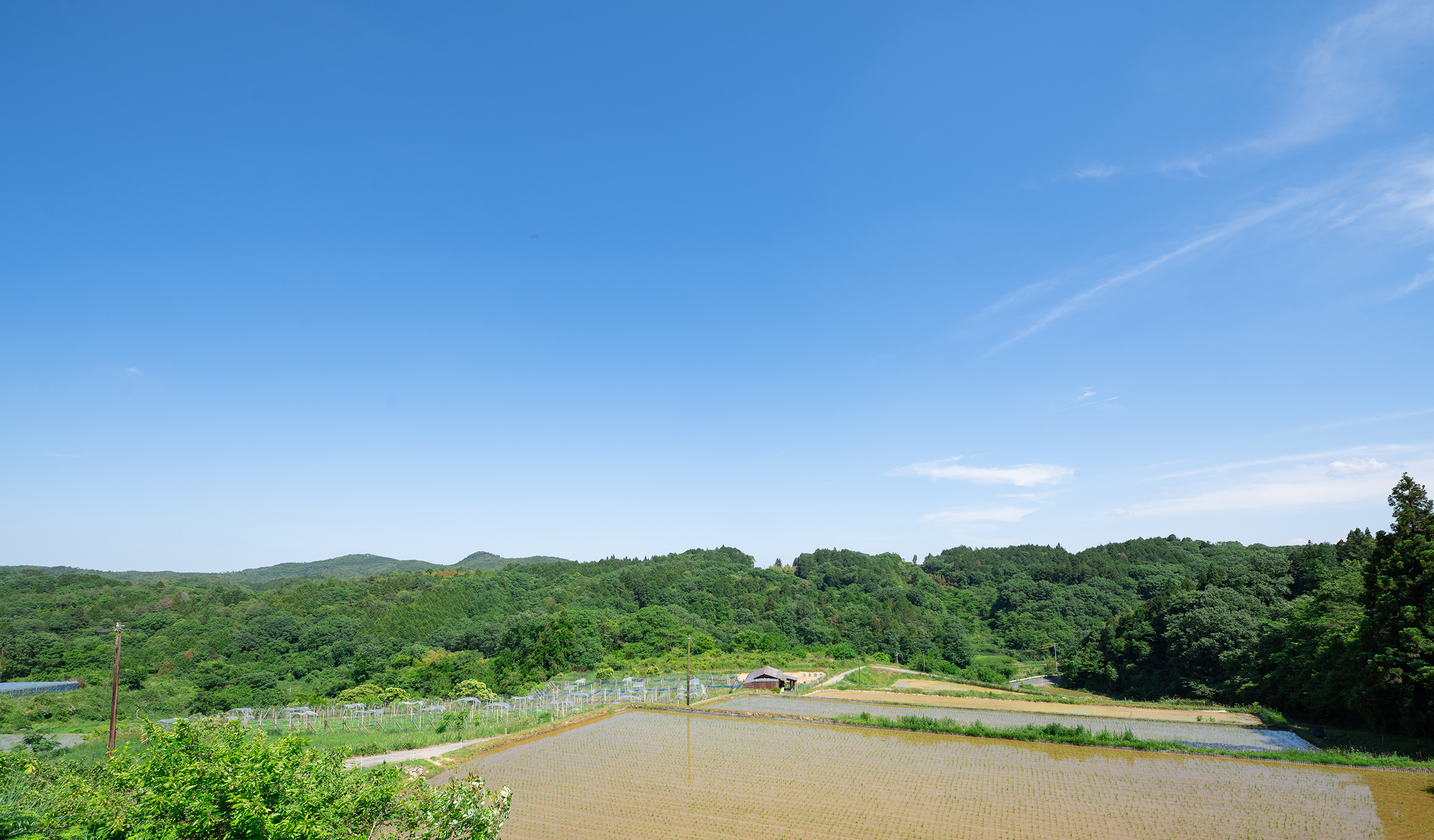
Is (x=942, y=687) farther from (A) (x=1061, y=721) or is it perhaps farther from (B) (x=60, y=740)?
(B) (x=60, y=740)

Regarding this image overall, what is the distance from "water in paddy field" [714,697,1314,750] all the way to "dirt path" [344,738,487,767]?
14315mm

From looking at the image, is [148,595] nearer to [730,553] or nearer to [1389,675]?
[730,553]

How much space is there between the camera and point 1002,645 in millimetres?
81562

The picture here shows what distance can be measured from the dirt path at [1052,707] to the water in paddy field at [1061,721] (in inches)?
41.0

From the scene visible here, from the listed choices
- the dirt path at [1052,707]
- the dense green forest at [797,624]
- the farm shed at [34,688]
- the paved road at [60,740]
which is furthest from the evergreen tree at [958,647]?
the farm shed at [34,688]

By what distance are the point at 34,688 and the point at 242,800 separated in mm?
67543

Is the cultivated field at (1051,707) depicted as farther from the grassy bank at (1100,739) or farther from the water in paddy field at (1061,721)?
the grassy bank at (1100,739)

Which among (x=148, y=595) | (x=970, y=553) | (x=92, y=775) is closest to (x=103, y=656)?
(x=148, y=595)

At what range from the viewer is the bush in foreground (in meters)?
8.05

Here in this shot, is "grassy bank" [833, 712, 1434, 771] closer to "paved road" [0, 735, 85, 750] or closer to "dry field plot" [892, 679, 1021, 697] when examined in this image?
"dry field plot" [892, 679, 1021, 697]

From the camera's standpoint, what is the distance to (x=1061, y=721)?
31516 mm

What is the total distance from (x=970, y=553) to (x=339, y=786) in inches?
5710

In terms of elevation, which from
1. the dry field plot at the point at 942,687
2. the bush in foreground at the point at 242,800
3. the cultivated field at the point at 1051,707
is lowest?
the dry field plot at the point at 942,687

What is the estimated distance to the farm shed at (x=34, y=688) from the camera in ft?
159
